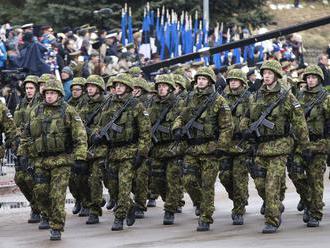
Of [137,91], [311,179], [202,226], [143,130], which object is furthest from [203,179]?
[137,91]

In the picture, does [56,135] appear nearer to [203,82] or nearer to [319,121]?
[203,82]

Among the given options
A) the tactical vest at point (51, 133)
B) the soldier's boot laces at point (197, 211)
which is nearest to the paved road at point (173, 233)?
the soldier's boot laces at point (197, 211)

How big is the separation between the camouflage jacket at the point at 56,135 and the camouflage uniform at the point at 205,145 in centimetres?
150

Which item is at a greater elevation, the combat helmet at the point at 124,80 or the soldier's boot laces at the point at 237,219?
the combat helmet at the point at 124,80

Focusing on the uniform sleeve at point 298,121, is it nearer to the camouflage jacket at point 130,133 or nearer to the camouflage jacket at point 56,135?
the camouflage jacket at point 130,133

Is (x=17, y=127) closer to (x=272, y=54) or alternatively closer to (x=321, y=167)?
(x=321, y=167)

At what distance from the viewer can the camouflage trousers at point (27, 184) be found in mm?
17297

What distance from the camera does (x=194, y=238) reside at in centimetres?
1565

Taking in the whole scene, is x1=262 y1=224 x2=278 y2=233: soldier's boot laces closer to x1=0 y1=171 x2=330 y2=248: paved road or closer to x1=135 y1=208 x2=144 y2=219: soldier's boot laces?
x1=0 y1=171 x2=330 y2=248: paved road

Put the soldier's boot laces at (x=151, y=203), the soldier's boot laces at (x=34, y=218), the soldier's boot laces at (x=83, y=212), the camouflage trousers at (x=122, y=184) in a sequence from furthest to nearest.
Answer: the soldier's boot laces at (x=151, y=203) < the soldier's boot laces at (x=83, y=212) < the soldier's boot laces at (x=34, y=218) < the camouflage trousers at (x=122, y=184)

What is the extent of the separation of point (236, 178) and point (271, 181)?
1614 millimetres

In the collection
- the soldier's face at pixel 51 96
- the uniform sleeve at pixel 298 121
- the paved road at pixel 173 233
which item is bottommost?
the paved road at pixel 173 233

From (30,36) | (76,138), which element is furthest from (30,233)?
(30,36)

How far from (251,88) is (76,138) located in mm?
7530
